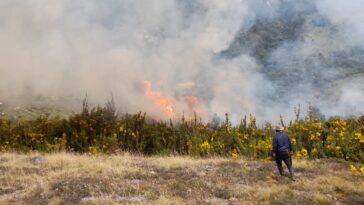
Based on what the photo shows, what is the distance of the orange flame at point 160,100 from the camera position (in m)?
33.3

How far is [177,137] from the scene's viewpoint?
46.7 ft

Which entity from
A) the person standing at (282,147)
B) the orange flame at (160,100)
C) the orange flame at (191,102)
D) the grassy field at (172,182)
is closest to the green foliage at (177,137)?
the grassy field at (172,182)

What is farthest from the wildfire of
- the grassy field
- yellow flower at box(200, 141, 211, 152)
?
the grassy field

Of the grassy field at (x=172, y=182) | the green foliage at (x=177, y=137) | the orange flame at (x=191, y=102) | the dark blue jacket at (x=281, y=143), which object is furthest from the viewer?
the orange flame at (x=191, y=102)

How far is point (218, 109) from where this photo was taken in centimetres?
3675

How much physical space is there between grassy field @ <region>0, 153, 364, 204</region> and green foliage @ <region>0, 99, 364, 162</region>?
3.75 ft

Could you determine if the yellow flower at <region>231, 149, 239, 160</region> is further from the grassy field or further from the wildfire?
the wildfire

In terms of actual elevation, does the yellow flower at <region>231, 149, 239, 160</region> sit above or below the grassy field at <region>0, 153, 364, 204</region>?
above

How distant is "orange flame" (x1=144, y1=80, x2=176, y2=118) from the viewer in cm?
3331

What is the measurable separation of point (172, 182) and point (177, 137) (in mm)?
5442

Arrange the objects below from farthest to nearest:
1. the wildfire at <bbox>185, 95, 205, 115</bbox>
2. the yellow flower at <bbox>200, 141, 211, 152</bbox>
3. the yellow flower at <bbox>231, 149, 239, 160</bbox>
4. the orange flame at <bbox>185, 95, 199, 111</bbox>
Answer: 1. the orange flame at <bbox>185, 95, 199, 111</bbox>
2. the wildfire at <bbox>185, 95, 205, 115</bbox>
3. the yellow flower at <bbox>200, 141, 211, 152</bbox>
4. the yellow flower at <bbox>231, 149, 239, 160</bbox>

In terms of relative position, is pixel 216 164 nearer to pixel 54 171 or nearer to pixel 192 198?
pixel 192 198

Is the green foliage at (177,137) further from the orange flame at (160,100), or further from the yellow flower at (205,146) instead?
the orange flame at (160,100)

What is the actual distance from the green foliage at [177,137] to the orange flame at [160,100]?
16475 millimetres
